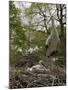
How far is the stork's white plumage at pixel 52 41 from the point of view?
1623 mm

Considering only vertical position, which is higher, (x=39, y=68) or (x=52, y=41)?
(x=52, y=41)

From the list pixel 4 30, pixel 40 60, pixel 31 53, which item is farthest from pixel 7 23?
pixel 40 60

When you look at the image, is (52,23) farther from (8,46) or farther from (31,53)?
(8,46)

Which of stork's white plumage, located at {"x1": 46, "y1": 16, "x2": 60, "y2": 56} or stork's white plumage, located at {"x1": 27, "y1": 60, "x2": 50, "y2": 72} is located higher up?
stork's white plumage, located at {"x1": 46, "y1": 16, "x2": 60, "y2": 56}

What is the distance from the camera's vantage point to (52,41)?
163cm

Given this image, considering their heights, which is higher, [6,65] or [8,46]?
[8,46]

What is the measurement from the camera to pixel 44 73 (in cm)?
161

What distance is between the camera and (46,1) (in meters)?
1.62

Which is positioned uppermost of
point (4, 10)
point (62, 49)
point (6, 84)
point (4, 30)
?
point (4, 10)

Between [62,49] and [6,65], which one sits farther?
[62,49]

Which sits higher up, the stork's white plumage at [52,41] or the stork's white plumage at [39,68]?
the stork's white plumage at [52,41]

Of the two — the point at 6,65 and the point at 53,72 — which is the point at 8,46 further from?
the point at 53,72

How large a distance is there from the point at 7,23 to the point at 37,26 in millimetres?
286

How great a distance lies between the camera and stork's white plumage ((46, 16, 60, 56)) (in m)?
1.62
